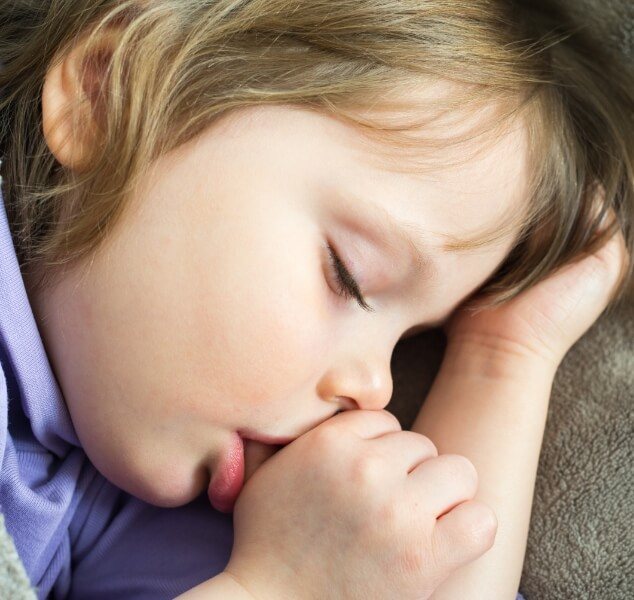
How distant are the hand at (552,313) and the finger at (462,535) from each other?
0.28 m

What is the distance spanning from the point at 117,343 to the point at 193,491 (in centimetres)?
20

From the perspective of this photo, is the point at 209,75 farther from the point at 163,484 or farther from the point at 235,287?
the point at 163,484

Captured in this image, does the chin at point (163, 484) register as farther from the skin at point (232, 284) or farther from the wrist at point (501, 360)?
the wrist at point (501, 360)

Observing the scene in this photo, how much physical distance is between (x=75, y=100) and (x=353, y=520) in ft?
1.81

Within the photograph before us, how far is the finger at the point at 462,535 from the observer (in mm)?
903

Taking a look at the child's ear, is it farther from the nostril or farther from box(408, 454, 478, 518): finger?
box(408, 454, 478, 518): finger

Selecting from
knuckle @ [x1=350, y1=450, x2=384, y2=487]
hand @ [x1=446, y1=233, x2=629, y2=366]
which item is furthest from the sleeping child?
hand @ [x1=446, y1=233, x2=629, y2=366]

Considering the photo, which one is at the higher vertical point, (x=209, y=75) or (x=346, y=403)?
(x=209, y=75)

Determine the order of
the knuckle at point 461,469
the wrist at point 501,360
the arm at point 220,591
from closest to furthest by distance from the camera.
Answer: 1. the arm at point 220,591
2. the knuckle at point 461,469
3. the wrist at point 501,360

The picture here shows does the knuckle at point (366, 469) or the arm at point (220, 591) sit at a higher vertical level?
the knuckle at point (366, 469)

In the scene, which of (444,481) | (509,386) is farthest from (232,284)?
(509,386)

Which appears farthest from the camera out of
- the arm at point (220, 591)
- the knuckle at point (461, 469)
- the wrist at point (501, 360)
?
the wrist at point (501, 360)

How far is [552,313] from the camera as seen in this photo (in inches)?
45.0

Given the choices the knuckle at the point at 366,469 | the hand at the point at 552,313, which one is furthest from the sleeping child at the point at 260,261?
the hand at the point at 552,313
